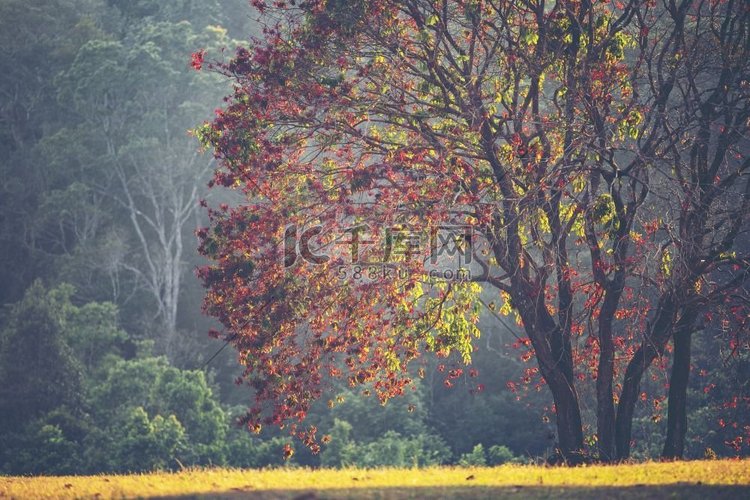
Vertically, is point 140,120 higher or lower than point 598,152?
higher

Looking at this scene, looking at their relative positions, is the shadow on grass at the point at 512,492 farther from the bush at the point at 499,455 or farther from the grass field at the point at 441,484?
the bush at the point at 499,455

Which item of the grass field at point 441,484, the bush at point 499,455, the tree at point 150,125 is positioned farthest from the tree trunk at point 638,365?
the tree at point 150,125

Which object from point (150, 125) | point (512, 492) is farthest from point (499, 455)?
point (150, 125)

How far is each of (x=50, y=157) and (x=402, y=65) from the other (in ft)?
96.5

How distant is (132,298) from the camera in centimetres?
3909

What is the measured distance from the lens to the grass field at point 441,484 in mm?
8750

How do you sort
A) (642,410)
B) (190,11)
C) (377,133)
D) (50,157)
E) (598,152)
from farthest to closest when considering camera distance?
(190,11) → (50,157) → (642,410) → (377,133) → (598,152)

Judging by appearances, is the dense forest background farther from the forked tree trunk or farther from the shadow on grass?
the shadow on grass

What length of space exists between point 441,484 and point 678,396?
6.10 metres

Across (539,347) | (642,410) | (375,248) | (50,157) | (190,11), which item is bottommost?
(642,410)

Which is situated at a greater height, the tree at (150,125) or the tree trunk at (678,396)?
→ the tree at (150,125)

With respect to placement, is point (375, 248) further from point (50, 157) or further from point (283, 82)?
point (50, 157)

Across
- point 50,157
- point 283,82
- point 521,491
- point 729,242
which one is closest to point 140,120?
point 50,157

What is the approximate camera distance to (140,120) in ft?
129
